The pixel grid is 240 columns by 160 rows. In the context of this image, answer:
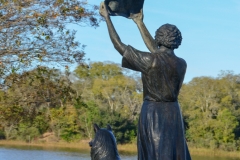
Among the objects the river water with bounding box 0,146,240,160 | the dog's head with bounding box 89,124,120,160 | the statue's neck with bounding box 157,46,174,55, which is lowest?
the river water with bounding box 0,146,240,160

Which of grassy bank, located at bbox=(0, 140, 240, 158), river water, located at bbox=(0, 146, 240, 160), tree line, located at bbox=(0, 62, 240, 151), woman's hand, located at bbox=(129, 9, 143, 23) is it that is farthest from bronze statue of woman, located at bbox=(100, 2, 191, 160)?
grassy bank, located at bbox=(0, 140, 240, 158)

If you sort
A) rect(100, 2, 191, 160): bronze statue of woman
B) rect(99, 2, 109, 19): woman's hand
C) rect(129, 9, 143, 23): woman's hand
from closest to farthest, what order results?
rect(100, 2, 191, 160): bronze statue of woman
rect(99, 2, 109, 19): woman's hand
rect(129, 9, 143, 23): woman's hand

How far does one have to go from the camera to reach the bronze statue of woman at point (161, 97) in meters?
3.51

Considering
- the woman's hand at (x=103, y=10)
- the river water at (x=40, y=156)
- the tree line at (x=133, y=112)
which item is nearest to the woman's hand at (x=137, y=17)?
the woman's hand at (x=103, y=10)

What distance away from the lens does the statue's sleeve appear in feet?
11.8

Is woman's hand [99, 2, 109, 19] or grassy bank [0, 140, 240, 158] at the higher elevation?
woman's hand [99, 2, 109, 19]

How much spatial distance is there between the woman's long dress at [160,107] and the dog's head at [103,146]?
107 cm

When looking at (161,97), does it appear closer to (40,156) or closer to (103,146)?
(103,146)

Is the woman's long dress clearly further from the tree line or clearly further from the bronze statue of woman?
the tree line

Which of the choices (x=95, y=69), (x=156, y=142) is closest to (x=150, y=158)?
(x=156, y=142)

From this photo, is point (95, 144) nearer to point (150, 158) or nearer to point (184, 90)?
point (150, 158)

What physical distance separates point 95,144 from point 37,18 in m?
4.43

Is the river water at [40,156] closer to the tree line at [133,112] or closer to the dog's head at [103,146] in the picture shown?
the tree line at [133,112]

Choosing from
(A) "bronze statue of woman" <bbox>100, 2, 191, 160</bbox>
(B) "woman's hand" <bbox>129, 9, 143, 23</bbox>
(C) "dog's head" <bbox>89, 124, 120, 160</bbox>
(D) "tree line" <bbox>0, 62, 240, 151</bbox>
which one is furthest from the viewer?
(D) "tree line" <bbox>0, 62, 240, 151</bbox>
